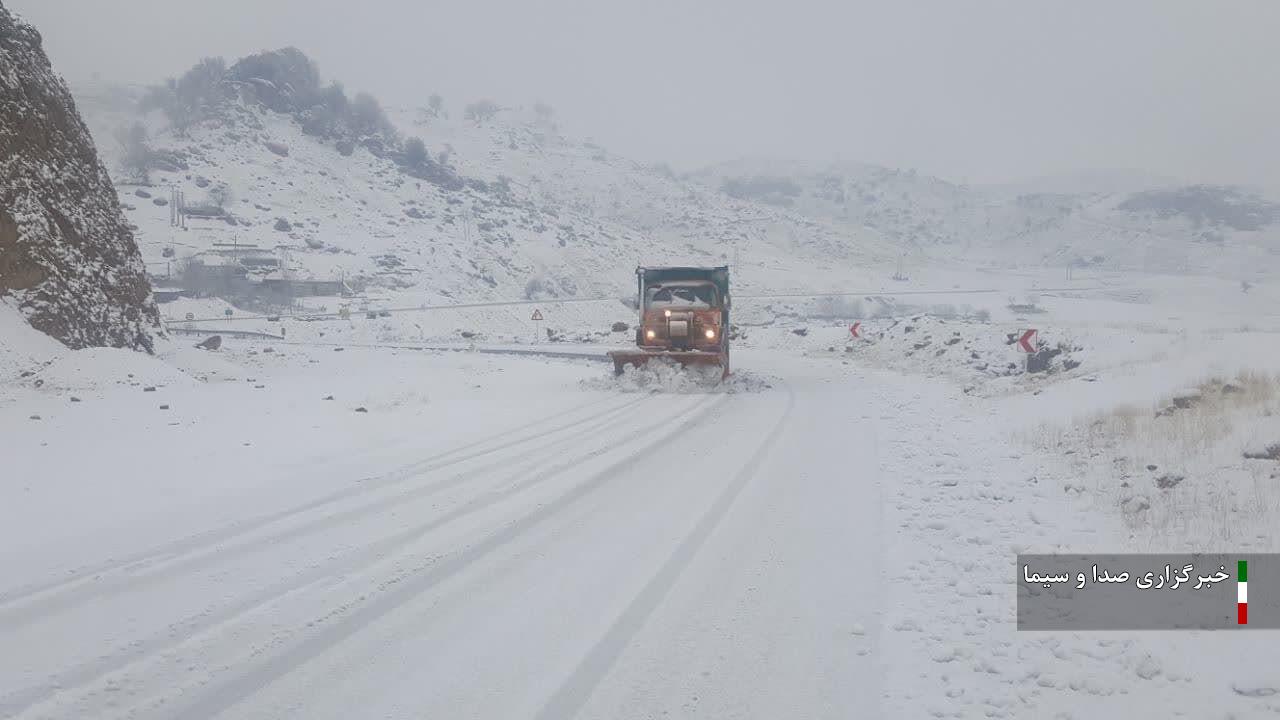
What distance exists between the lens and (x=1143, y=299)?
3797 inches

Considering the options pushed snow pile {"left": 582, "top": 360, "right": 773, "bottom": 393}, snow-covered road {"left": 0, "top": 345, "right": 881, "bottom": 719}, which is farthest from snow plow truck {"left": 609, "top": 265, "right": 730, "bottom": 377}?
snow-covered road {"left": 0, "top": 345, "right": 881, "bottom": 719}

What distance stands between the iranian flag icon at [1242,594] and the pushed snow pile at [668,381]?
12.6 m

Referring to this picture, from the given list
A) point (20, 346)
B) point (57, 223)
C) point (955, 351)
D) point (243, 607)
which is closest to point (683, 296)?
point (955, 351)

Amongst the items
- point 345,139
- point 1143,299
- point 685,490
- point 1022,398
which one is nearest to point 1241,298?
point 1143,299

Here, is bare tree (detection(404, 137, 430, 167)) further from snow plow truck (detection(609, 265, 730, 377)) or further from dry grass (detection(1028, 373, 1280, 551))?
dry grass (detection(1028, 373, 1280, 551))

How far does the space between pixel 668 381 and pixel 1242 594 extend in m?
13.2

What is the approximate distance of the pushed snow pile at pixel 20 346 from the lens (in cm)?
1328

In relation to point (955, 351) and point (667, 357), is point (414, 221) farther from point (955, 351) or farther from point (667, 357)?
point (667, 357)

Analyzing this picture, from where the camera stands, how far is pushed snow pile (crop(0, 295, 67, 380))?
43.6 feet

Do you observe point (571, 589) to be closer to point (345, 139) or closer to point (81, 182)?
point (81, 182)

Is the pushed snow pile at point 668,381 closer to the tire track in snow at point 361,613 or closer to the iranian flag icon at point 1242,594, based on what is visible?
the tire track in snow at point 361,613

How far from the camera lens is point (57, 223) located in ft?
54.1

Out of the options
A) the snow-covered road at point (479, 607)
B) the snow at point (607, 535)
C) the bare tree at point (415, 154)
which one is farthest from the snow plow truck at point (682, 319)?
the bare tree at point (415, 154)

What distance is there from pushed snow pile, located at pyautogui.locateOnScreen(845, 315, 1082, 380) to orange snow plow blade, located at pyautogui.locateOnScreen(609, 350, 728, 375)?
768cm
